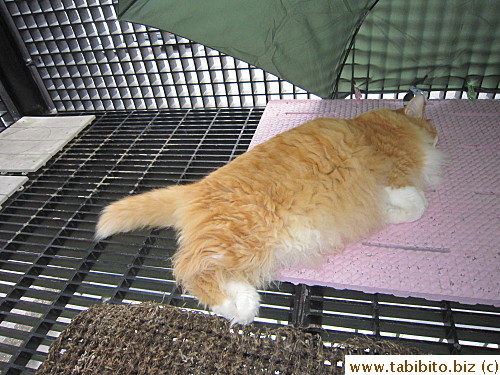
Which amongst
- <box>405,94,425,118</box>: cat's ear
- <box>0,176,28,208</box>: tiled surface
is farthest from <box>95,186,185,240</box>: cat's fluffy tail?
<box>405,94,425,118</box>: cat's ear

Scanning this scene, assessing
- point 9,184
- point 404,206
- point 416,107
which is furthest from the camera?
point 9,184

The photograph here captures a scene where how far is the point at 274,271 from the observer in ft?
4.32

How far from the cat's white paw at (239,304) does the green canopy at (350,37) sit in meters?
1.02

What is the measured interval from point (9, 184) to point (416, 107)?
2110mm

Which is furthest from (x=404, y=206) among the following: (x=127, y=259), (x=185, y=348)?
(x=127, y=259)

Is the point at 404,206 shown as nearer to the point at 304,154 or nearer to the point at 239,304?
the point at 304,154

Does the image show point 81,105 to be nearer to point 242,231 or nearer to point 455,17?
point 242,231

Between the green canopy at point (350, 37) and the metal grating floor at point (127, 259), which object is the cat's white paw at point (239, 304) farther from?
the green canopy at point (350, 37)

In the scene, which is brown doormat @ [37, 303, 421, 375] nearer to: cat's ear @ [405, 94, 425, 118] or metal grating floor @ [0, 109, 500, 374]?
metal grating floor @ [0, 109, 500, 374]

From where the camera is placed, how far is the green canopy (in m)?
1.51

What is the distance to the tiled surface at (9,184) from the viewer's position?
1880mm

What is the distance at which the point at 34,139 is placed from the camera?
2.25 meters

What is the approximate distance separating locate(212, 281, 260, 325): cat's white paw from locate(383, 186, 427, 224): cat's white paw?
617 millimetres

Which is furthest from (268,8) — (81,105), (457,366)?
(81,105)
